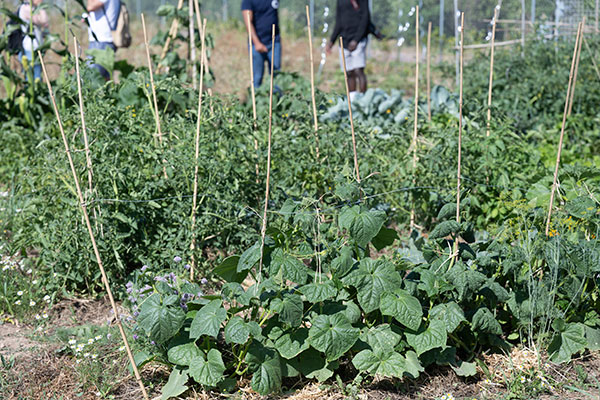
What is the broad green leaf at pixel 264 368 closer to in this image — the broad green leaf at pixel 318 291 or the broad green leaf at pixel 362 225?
the broad green leaf at pixel 318 291

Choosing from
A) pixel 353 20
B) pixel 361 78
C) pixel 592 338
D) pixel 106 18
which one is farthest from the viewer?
pixel 361 78

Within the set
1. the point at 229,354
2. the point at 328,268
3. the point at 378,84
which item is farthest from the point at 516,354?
the point at 378,84

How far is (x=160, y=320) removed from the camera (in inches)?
110

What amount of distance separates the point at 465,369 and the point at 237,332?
3.66 feet

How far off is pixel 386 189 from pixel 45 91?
3784mm

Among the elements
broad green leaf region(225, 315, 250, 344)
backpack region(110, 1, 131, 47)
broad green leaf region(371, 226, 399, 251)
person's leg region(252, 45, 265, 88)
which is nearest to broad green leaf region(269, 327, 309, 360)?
broad green leaf region(225, 315, 250, 344)

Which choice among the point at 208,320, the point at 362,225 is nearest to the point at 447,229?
the point at 362,225

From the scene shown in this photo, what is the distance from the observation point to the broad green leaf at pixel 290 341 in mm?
2904

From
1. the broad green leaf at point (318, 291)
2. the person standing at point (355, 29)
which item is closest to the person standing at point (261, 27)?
the person standing at point (355, 29)

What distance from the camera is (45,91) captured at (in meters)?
6.57

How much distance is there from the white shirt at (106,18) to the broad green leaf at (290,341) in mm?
5149

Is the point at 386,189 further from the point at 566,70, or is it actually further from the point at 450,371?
the point at 566,70

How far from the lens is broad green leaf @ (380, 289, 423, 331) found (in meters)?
2.89

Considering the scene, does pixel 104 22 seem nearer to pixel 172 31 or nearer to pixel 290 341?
pixel 172 31
